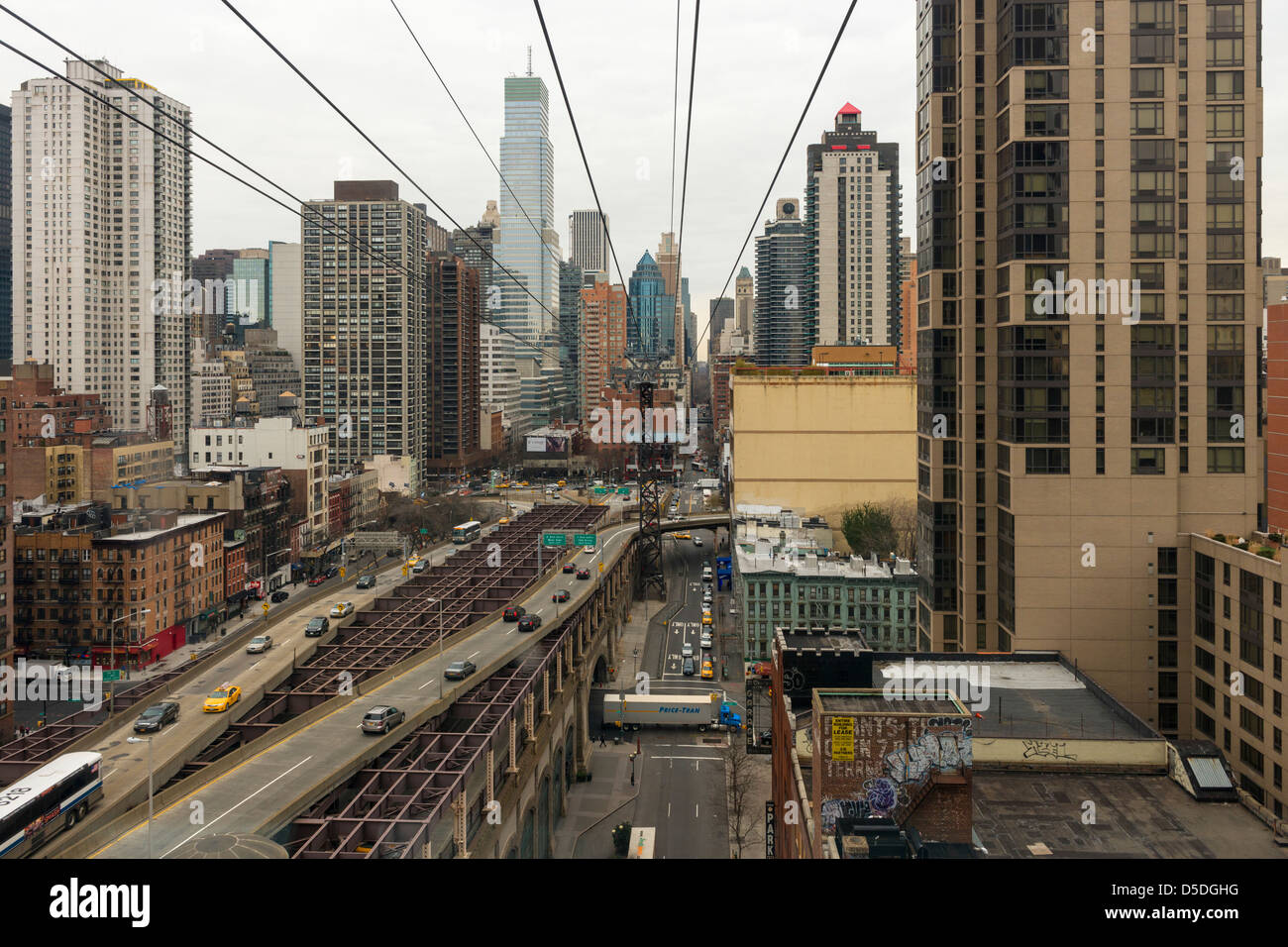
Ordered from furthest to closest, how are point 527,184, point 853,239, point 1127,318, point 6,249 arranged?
point 527,184 < point 853,239 < point 6,249 < point 1127,318

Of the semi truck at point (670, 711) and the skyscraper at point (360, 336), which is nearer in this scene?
the semi truck at point (670, 711)

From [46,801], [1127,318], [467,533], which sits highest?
[1127,318]

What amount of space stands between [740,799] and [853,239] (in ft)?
265

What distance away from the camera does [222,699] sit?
22.5m

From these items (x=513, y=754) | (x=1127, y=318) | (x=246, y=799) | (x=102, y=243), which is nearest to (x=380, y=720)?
(x=513, y=754)

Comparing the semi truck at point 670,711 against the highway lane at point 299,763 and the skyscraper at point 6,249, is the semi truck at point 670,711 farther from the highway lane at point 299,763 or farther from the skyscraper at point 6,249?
the skyscraper at point 6,249

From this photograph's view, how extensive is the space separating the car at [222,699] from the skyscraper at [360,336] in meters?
59.1

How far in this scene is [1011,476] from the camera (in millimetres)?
24016

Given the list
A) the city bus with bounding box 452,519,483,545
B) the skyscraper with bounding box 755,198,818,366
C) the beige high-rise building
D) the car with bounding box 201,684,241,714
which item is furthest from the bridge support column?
the skyscraper with bounding box 755,198,818,366

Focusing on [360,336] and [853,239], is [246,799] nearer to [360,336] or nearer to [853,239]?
[360,336]

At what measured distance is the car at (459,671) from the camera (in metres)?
25.4

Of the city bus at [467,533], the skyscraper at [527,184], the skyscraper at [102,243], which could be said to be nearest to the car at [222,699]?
the city bus at [467,533]

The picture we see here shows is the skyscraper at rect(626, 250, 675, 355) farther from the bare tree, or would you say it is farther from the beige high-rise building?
the beige high-rise building

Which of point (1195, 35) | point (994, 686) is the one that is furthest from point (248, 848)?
point (1195, 35)
